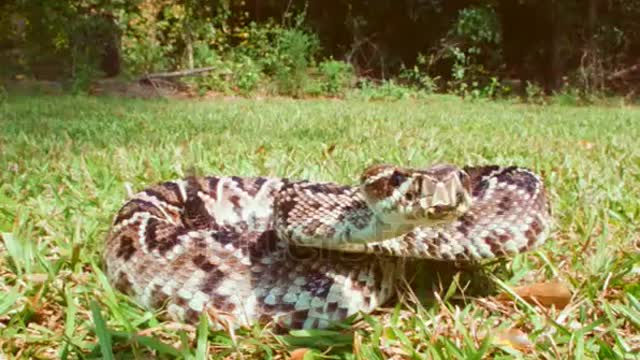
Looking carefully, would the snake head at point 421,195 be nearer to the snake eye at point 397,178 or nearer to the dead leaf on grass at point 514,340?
the snake eye at point 397,178

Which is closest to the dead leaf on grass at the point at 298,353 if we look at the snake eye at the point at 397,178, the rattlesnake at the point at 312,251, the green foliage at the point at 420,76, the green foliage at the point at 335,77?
the rattlesnake at the point at 312,251

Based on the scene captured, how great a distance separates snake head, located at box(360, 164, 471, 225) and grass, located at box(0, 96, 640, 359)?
1.30 feet

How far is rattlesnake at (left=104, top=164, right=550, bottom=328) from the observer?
2.45 m

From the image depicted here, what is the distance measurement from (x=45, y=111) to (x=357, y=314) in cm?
806

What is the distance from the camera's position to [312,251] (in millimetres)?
2697

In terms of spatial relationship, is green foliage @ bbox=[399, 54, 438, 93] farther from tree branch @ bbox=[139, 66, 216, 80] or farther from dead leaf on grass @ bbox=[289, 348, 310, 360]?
dead leaf on grass @ bbox=[289, 348, 310, 360]

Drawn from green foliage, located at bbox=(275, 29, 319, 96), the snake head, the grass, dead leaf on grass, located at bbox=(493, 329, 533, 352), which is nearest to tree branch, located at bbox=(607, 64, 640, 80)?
green foliage, located at bbox=(275, 29, 319, 96)

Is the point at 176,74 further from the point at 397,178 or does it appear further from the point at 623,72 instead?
the point at 397,178

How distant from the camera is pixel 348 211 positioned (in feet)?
8.20

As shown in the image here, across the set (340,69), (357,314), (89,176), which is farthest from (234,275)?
(340,69)

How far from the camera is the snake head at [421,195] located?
6.77 feet

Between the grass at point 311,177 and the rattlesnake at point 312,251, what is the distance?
105 mm

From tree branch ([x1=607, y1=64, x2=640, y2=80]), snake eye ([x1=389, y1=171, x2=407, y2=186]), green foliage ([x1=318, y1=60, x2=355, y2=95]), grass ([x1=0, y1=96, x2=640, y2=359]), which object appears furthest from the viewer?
tree branch ([x1=607, y1=64, x2=640, y2=80])

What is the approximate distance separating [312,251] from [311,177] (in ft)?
6.15
